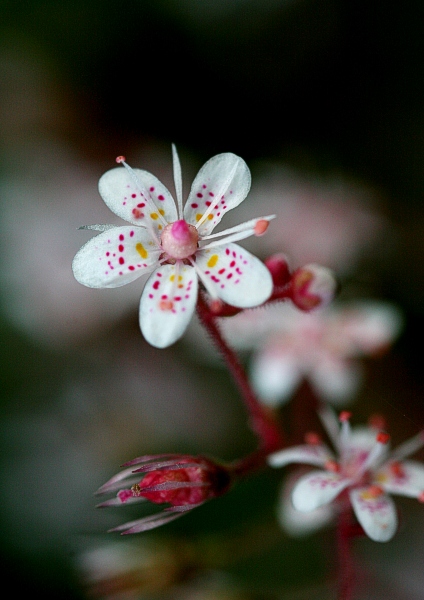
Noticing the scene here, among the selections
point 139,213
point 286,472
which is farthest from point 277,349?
point 139,213

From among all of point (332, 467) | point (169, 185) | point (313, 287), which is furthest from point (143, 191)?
point (169, 185)

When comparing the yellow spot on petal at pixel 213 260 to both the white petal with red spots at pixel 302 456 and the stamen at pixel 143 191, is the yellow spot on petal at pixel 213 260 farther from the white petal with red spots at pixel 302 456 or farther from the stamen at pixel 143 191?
the white petal with red spots at pixel 302 456

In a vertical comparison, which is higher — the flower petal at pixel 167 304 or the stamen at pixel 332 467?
the flower petal at pixel 167 304

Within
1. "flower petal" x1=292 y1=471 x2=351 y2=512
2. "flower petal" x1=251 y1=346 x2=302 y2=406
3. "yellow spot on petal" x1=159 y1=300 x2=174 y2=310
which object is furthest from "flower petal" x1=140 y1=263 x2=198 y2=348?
"flower petal" x1=251 y1=346 x2=302 y2=406

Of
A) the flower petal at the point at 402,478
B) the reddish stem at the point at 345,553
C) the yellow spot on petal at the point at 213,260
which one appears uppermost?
the yellow spot on petal at the point at 213,260

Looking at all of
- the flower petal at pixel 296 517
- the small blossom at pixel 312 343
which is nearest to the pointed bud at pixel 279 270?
the flower petal at pixel 296 517

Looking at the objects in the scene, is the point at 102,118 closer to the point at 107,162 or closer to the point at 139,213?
the point at 107,162
